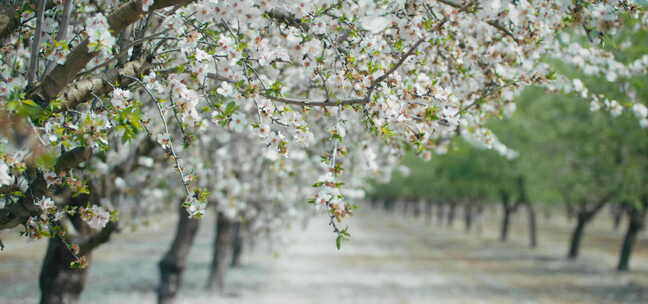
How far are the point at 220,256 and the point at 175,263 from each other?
15.1 feet

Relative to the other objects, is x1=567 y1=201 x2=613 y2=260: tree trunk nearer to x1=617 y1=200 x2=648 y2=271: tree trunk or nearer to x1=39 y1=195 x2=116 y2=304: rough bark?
x1=617 y1=200 x2=648 y2=271: tree trunk

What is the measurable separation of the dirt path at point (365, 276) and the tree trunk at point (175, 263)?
3344mm

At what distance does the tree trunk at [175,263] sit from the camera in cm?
1291

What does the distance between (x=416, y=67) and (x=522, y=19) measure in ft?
3.48

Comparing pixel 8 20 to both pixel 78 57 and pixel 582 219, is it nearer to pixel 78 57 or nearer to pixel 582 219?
pixel 78 57

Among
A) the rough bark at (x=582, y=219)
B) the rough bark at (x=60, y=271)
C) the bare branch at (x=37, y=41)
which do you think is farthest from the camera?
the rough bark at (x=582, y=219)

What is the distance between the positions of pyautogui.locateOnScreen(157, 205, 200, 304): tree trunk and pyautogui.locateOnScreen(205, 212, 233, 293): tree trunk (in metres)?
4.22

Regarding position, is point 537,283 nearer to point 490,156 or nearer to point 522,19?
point 490,156

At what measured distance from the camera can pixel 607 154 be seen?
20.5 m

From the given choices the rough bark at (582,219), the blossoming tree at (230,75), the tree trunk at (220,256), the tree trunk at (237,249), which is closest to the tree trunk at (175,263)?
the tree trunk at (220,256)

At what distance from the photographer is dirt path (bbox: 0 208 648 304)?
672 inches

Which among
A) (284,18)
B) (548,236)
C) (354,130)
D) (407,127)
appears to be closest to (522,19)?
(407,127)

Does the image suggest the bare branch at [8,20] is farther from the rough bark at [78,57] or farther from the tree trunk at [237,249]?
the tree trunk at [237,249]

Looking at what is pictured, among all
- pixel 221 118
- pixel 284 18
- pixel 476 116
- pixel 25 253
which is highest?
pixel 284 18
